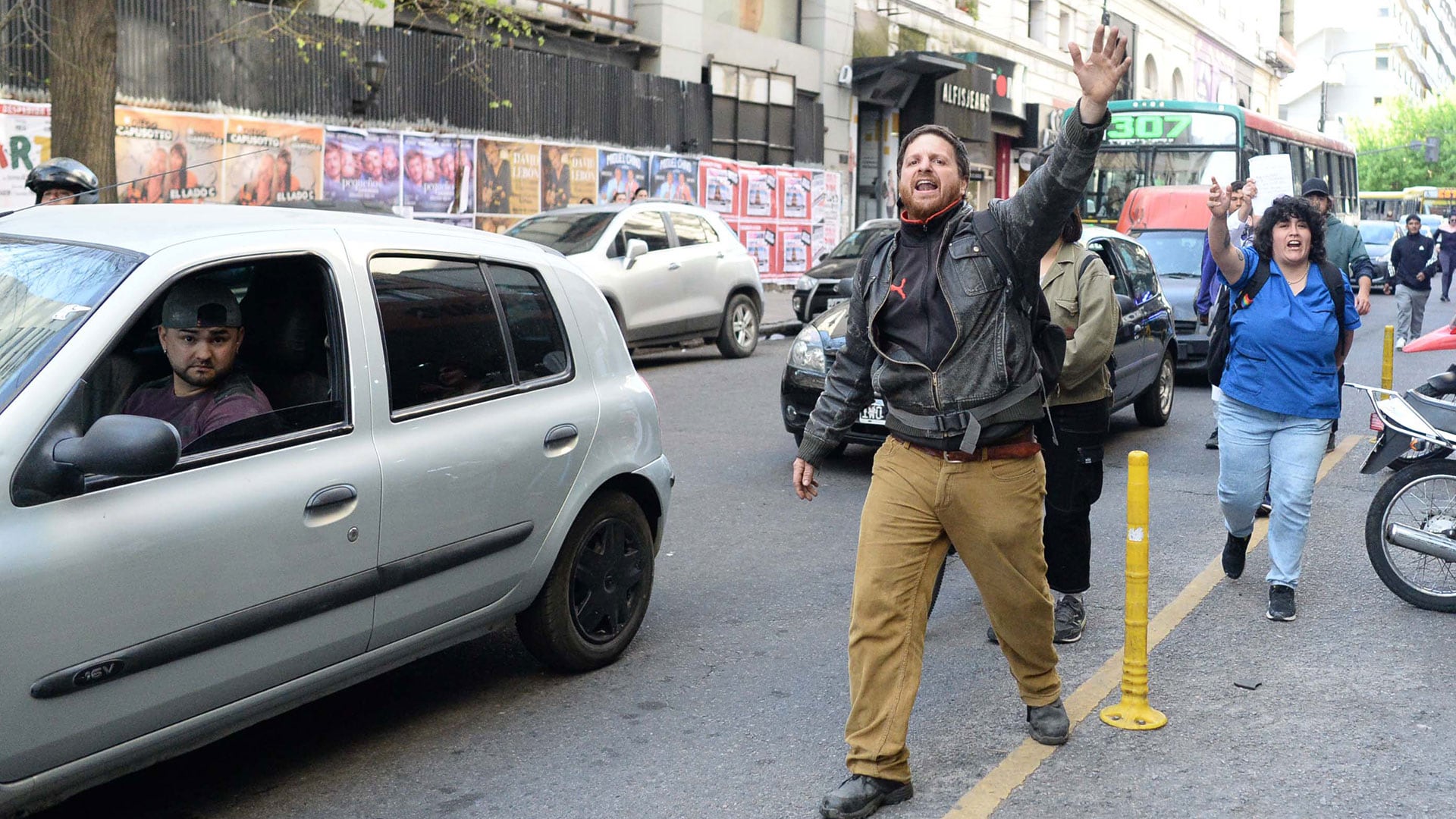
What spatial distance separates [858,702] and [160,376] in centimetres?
213

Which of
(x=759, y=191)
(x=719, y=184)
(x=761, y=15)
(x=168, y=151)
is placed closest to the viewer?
(x=168, y=151)

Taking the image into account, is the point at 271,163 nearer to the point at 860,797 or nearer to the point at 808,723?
the point at 808,723

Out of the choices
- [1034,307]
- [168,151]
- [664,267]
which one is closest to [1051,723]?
[1034,307]

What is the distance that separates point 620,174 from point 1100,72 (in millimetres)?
19703

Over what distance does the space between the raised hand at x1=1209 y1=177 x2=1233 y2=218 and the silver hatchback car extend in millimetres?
2358

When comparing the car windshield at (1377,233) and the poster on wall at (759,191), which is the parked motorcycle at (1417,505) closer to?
the poster on wall at (759,191)

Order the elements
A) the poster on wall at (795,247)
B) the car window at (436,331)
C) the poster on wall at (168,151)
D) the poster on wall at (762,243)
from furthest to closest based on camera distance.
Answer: the poster on wall at (795,247) → the poster on wall at (762,243) → the poster on wall at (168,151) → the car window at (436,331)

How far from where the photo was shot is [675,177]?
78.9 ft

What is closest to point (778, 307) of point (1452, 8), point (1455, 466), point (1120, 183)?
point (1120, 183)

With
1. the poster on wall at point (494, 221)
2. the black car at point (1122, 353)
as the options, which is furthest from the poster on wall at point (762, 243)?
the black car at point (1122, 353)

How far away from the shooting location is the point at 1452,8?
5364 inches

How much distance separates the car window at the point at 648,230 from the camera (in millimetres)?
14578

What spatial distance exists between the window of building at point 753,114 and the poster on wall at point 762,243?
1.22 metres

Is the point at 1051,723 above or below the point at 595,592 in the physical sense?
below
